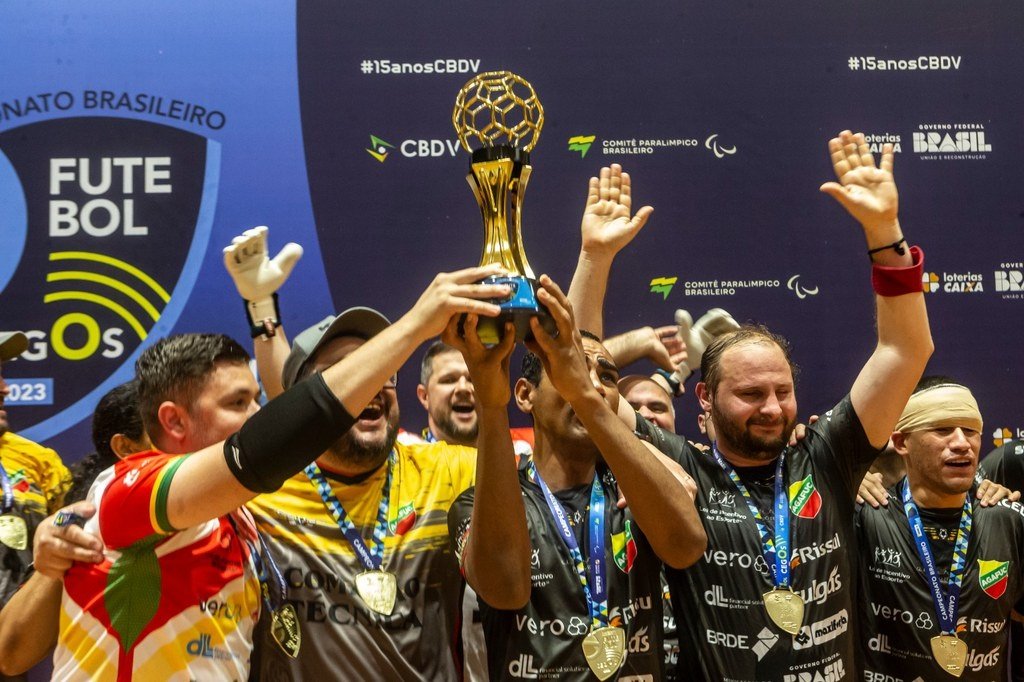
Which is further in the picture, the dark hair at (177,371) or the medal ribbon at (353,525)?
the medal ribbon at (353,525)

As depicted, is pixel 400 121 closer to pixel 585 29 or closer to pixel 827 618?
A: pixel 585 29

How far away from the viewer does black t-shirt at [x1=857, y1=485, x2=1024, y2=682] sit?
305cm

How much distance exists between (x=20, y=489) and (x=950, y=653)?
121 inches

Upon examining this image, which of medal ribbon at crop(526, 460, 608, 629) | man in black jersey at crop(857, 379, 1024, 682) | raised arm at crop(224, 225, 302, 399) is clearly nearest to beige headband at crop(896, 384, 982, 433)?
man in black jersey at crop(857, 379, 1024, 682)

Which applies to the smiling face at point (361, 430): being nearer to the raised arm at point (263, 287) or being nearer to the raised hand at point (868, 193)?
the raised arm at point (263, 287)

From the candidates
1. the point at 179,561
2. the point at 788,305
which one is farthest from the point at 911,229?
the point at 179,561

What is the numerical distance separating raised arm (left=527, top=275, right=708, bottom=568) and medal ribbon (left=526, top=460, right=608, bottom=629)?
126 millimetres

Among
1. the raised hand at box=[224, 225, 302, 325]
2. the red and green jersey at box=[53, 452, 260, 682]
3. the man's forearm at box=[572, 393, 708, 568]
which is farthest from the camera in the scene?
the raised hand at box=[224, 225, 302, 325]

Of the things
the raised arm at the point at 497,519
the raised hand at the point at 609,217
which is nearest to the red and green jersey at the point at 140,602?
the raised arm at the point at 497,519

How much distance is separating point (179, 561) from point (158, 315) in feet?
8.55

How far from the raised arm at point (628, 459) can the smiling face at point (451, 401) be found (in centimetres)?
151

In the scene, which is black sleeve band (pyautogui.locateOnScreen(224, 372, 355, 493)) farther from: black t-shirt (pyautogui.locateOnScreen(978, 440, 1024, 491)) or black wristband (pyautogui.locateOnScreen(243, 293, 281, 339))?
black t-shirt (pyautogui.locateOnScreen(978, 440, 1024, 491))

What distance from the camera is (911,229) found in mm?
4551

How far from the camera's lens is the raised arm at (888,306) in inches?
101
